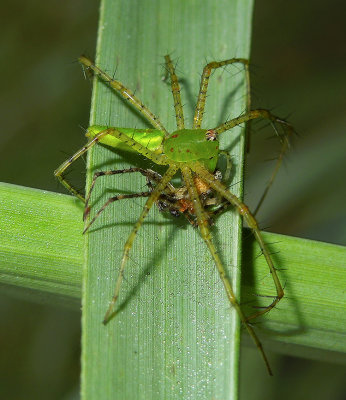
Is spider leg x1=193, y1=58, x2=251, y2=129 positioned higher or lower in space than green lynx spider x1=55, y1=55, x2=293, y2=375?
higher

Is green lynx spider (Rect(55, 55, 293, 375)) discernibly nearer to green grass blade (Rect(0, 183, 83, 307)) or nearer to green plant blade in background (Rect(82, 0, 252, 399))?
green plant blade in background (Rect(82, 0, 252, 399))

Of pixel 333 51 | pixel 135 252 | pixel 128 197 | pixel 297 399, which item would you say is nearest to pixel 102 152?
pixel 128 197

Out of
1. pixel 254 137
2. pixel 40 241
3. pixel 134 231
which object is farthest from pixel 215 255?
pixel 254 137

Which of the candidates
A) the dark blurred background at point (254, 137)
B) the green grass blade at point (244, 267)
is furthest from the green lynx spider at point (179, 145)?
the dark blurred background at point (254, 137)

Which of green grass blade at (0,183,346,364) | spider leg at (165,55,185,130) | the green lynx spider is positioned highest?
spider leg at (165,55,185,130)

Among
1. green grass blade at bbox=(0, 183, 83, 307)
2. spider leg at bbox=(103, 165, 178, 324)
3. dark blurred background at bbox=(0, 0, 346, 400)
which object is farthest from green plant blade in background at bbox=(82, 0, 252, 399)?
dark blurred background at bbox=(0, 0, 346, 400)
